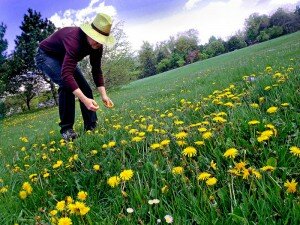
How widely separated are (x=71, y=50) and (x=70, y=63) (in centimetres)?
16

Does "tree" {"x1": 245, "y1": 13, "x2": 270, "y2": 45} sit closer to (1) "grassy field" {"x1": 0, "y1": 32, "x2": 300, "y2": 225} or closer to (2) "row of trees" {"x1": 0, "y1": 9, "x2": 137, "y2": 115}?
(2) "row of trees" {"x1": 0, "y1": 9, "x2": 137, "y2": 115}

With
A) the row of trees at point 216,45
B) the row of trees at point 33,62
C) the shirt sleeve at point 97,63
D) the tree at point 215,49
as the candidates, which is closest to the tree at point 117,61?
the row of trees at point 33,62

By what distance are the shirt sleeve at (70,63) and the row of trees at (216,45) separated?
250 ft

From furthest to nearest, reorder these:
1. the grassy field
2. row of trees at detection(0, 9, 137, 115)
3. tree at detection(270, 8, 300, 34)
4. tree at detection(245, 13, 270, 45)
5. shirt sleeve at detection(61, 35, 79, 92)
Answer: tree at detection(245, 13, 270, 45)
tree at detection(270, 8, 300, 34)
row of trees at detection(0, 9, 137, 115)
shirt sleeve at detection(61, 35, 79, 92)
the grassy field

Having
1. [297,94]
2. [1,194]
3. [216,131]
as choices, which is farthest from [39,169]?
[297,94]

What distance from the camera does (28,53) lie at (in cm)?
3016

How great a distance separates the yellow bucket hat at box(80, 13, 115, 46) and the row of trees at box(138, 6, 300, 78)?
7592cm

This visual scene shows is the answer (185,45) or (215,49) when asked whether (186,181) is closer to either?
(215,49)

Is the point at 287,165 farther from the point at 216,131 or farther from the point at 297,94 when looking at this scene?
the point at 297,94

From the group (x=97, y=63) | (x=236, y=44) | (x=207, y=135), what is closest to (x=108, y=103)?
(x=97, y=63)

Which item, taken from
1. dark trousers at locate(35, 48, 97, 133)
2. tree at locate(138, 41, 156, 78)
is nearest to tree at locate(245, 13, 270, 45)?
tree at locate(138, 41, 156, 78)

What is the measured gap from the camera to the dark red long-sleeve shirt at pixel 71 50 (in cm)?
372

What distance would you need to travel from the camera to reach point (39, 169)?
2.96 m

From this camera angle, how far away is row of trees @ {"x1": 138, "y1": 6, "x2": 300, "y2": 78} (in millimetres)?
75688
